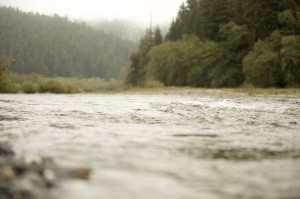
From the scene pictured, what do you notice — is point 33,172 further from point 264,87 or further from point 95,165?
point 264,87

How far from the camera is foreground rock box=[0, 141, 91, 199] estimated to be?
510cm

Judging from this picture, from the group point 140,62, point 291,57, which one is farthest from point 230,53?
point 140,62

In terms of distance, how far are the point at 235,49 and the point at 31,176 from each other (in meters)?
56.6

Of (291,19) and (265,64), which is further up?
(291,19)

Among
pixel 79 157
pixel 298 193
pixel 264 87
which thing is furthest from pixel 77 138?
pixel 264 87

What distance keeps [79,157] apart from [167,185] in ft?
8.68

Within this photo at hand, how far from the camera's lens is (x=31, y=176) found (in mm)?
5691

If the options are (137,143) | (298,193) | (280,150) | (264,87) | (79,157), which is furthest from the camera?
(264,87)

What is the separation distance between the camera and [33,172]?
5.89m

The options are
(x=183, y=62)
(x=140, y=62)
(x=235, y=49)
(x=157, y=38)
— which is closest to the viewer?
(x=235, y=49)

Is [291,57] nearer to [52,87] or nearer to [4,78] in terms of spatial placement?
[52,87]

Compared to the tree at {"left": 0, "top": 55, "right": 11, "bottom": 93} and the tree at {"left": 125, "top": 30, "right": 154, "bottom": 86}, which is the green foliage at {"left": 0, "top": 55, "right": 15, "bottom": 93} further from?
the tree at {"left": 125, "top": 30, "right": 154, "bottom": 86}

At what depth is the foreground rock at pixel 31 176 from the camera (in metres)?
5.10

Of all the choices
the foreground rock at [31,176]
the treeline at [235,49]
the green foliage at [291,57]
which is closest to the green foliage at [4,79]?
the treeline at [235,49]
